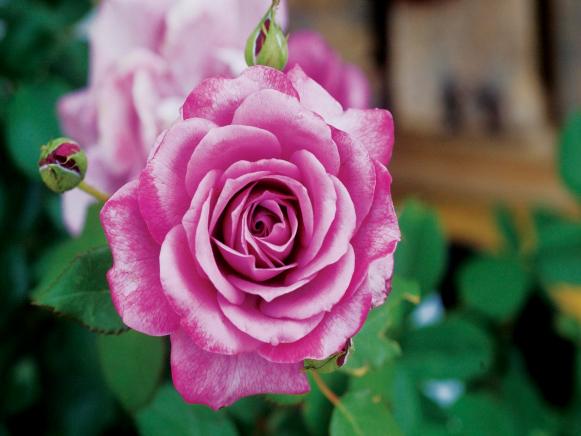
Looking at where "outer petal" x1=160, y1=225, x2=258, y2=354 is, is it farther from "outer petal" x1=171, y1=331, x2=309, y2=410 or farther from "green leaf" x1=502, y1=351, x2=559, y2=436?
"green leaf" x1=502, y1=351, x2=559, y2=436

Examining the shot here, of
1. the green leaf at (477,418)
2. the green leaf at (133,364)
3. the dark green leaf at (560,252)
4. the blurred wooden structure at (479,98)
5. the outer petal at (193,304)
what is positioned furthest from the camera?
the blurred wooden structure at (479,98)

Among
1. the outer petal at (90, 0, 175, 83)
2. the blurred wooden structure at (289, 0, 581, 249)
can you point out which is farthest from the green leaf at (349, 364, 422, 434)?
the blurred wooden structure at (289, 0, 581, 249)

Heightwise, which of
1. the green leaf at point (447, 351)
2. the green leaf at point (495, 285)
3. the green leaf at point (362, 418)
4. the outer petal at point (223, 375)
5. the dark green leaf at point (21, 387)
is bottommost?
the green leaf at point (495, 285)

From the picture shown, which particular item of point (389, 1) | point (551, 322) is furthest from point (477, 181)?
point (551, 322)

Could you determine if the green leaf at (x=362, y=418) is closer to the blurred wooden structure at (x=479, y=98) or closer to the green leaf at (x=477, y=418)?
the green leaf at (x=477, y=418)

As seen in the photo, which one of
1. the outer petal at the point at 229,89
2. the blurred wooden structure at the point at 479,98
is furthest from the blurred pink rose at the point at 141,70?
the blurred wooden structure at the point at 479,98

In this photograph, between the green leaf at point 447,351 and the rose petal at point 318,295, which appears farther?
the green leaf at point 447,351

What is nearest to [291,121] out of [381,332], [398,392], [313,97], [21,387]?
[313,97]
